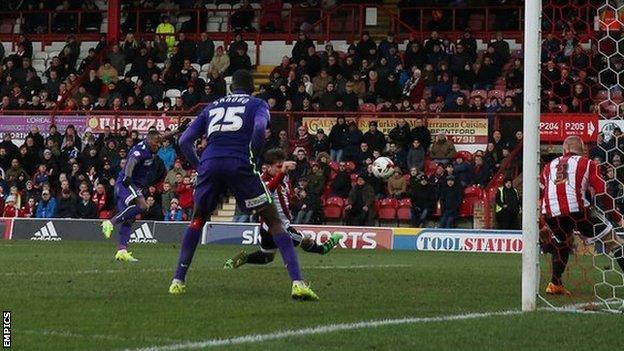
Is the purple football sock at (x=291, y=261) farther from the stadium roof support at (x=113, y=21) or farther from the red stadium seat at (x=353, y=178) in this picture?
the stadium roof support at (x=113, y=21)

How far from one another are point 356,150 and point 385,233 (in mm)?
3511

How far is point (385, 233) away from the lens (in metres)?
26.2

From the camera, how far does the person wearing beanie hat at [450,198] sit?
89.3 feet

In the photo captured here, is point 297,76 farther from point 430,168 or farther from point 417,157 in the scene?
point 430,168

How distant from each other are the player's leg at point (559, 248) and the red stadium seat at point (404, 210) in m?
14.2

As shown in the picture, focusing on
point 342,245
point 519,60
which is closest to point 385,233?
point 342,245

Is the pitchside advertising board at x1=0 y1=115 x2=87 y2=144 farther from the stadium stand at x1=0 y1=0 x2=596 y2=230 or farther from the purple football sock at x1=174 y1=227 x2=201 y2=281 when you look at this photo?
the purple football sock at x1=174 y1=227 x2=201 y2=281

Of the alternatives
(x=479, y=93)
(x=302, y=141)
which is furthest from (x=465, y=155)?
(x=302, y=141)

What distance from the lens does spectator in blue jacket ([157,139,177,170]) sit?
100 ft

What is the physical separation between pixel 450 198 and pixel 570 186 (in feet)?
46.0

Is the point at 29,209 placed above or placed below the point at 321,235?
above

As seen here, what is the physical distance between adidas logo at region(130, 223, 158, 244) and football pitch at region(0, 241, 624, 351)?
443 inches

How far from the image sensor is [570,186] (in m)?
13.2

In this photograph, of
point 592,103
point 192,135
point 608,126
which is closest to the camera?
point 192,135
